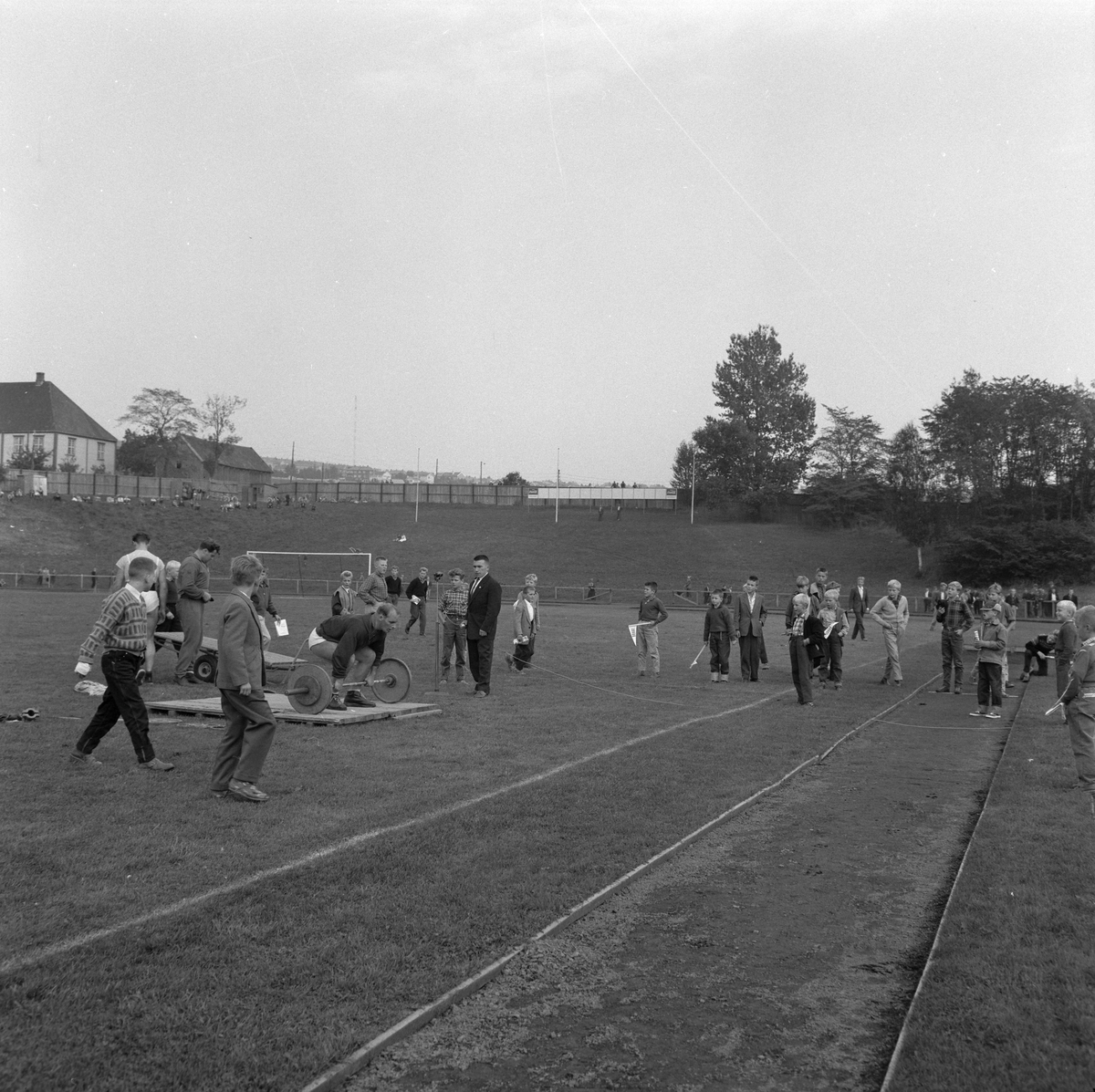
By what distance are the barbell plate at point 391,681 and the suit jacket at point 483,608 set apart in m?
1.56

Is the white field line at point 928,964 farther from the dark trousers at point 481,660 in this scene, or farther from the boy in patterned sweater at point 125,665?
the dark trousers at point 481,660

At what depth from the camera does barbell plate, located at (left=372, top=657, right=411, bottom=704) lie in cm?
1277

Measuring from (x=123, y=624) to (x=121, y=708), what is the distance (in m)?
0.67

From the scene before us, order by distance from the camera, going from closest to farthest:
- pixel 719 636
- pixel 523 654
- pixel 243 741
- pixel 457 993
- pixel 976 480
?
1. pixel 457 993
2. pixel 243 741
3. pixel 719 636
4. pixel 523 654
5. pixel 976 480

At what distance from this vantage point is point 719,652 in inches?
695

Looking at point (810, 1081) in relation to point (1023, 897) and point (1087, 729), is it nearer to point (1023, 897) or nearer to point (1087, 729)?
point (1023, 897)

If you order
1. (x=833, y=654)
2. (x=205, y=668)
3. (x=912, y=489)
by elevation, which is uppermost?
(x=912, y=489)

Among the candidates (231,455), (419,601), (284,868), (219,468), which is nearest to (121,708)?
(284,868)

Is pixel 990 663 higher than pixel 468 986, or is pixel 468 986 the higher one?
pixel 990 663

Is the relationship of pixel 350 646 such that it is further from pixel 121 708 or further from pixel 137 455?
pixel 137 455

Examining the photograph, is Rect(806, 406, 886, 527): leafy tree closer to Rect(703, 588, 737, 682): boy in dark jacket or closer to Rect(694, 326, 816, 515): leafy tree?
Rect(694, 326, 816, 515): leafy tree

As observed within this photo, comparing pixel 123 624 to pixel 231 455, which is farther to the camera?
pixel 231 455

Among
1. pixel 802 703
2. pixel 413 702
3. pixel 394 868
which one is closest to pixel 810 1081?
pixel 394 868

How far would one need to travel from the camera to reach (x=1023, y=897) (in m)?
5.69
